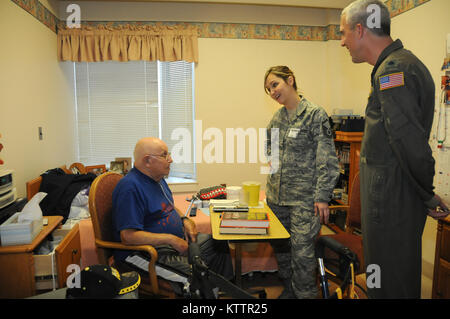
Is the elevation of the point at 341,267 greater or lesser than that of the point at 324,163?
lesser

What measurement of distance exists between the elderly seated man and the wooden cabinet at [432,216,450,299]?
1429mm

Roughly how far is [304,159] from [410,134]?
89cm

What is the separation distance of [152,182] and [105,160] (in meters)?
2.67

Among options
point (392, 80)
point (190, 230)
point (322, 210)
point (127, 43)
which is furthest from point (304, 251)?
point (127, 43)

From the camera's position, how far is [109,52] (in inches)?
152

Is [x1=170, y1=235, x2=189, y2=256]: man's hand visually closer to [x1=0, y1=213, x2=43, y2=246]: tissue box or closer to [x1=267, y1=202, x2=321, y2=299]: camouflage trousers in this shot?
[x1=267, y1=202, x2=321, y2=299]: camouflage trousers

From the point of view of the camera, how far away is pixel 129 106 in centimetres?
410

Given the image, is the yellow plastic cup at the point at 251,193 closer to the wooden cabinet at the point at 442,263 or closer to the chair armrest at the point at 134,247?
the chair armrest at the point at 134,247

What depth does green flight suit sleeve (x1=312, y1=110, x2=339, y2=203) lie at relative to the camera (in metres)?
1.79

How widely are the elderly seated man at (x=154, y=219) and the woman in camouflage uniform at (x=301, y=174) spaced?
0.48 metres

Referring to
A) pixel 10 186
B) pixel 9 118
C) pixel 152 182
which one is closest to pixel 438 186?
pixel 152 182

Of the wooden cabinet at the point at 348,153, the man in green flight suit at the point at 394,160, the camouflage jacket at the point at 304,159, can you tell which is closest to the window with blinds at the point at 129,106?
the wooden cabinet at the point at 348,153

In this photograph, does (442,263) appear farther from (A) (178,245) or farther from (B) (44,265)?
(B) (44,265)

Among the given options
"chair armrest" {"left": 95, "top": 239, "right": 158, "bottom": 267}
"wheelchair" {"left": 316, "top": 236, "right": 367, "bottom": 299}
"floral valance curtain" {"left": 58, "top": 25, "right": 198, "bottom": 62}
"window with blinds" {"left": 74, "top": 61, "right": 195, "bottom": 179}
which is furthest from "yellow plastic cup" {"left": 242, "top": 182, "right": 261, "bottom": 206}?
"floral valance curtain" {"left": 58, "top": 25, "right": 198, "bottom": 62}
